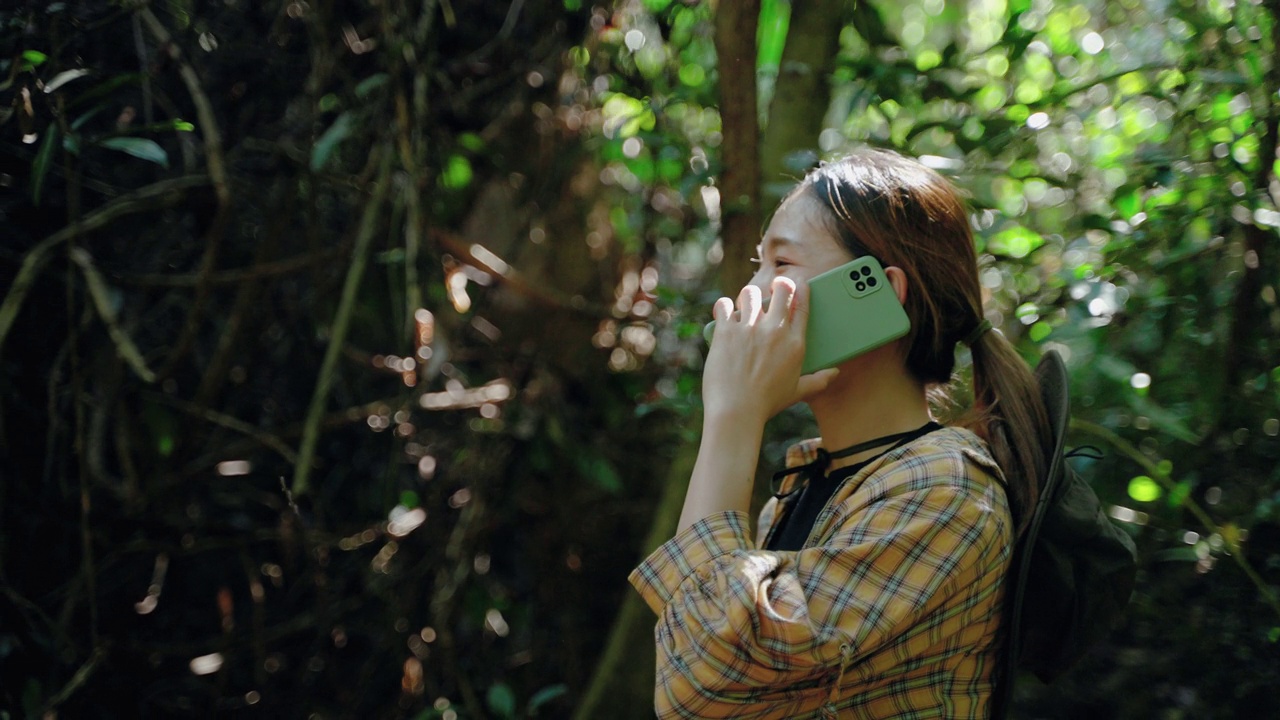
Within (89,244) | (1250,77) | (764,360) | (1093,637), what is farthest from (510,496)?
(1250,77)

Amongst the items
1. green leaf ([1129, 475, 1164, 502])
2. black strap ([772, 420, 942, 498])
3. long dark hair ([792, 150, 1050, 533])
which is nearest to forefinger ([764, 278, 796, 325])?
long dark hair ([792, 150, 1050, 533])

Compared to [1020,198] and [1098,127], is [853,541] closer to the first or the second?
[1098,127]

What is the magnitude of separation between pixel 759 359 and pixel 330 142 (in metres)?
1.32

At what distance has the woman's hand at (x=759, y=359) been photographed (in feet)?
4.07

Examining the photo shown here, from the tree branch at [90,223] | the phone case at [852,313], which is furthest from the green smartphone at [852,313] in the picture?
the tree branch at [90,223]

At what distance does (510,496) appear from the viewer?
8.61 ft

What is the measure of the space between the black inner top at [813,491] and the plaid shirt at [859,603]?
0.11m

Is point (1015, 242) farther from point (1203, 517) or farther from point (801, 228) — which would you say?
point (801, 228)

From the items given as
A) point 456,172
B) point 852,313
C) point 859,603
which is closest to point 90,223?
point 456,172

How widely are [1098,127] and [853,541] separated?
1.63 metres

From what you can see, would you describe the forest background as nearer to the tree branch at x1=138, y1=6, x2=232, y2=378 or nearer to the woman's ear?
the tree branch at x1=138, y1=6, x2=232, y2=378

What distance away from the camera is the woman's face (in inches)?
52.7

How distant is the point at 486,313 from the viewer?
282cm

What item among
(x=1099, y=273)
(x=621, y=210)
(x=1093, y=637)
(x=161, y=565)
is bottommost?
(x=1093, y=637)
